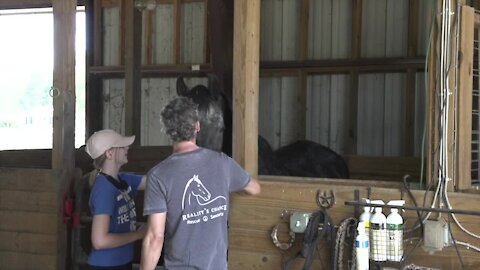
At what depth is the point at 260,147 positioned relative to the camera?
4625mm

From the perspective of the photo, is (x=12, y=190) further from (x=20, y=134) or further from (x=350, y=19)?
(x=20, y=134)

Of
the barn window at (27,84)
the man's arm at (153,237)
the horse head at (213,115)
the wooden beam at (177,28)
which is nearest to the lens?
the man's arm at (153,237)

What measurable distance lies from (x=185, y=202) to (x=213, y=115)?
1.02 metres

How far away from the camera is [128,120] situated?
567 centimetres

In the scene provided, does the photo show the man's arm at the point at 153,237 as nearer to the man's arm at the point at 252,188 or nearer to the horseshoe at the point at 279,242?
the man's arm at the point at 252,188

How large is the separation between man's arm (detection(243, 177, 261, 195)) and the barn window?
995 centimetres

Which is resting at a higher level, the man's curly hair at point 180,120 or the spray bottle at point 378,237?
the man's curly hair at point 180,120

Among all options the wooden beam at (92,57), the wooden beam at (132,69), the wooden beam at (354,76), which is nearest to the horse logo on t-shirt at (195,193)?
the wooden beam at (132,69)

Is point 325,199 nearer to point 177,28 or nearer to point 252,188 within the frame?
point 252,188

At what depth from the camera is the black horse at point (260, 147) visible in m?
3.43

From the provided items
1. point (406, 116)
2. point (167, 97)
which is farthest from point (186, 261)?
point (167, 97)

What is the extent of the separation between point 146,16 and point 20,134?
7.61m

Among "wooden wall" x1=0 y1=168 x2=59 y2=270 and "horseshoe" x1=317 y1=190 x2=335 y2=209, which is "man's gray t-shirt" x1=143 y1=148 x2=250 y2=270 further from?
"wooden wall" x1=0 y1=168 x2=59 y2=270

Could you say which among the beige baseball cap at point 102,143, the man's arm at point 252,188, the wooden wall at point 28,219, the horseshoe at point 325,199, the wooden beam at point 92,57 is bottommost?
the wooden wall at point 28,219
